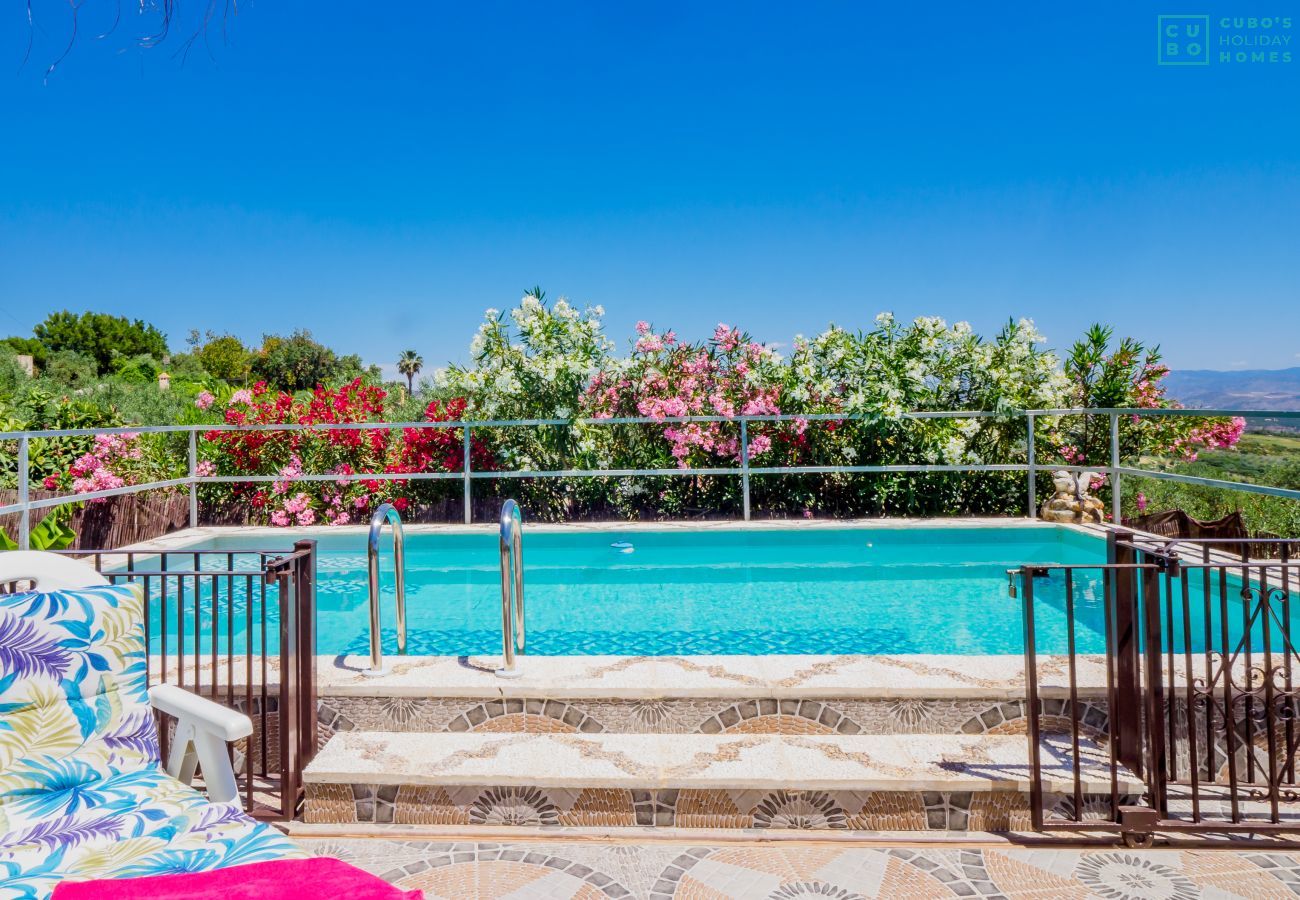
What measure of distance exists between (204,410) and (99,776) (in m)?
6.72

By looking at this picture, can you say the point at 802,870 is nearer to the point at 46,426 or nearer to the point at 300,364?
the point at 46,426

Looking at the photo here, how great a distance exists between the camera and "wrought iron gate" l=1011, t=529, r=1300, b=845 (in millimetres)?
2113

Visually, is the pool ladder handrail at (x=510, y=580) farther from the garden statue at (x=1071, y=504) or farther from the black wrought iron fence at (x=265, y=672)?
the garden statue at (x=1071, y=504)

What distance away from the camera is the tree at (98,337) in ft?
111

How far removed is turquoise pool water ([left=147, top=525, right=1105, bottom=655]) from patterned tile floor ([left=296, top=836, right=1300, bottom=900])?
1139mm

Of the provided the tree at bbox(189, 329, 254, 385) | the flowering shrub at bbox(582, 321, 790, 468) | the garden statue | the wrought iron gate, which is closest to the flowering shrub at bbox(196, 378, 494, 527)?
the flowering shrub at bbox(582, 321, 790, 468)

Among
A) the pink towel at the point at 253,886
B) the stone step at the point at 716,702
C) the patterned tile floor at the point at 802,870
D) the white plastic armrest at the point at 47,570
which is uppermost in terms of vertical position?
the white plastic armrest at the point at 47,570

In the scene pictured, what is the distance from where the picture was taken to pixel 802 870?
2.05 meters

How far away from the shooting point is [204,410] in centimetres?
763

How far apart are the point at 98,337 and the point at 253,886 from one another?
40720mm

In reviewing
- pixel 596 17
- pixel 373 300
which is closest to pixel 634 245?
pixel 596 17

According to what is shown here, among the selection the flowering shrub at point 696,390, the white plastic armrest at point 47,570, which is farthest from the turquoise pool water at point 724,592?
the flowering shrub at point 696,390

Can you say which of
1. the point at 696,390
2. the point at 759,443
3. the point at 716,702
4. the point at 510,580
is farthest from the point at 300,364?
the point at 716,702

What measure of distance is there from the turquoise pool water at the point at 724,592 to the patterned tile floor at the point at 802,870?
1139 millimetres
